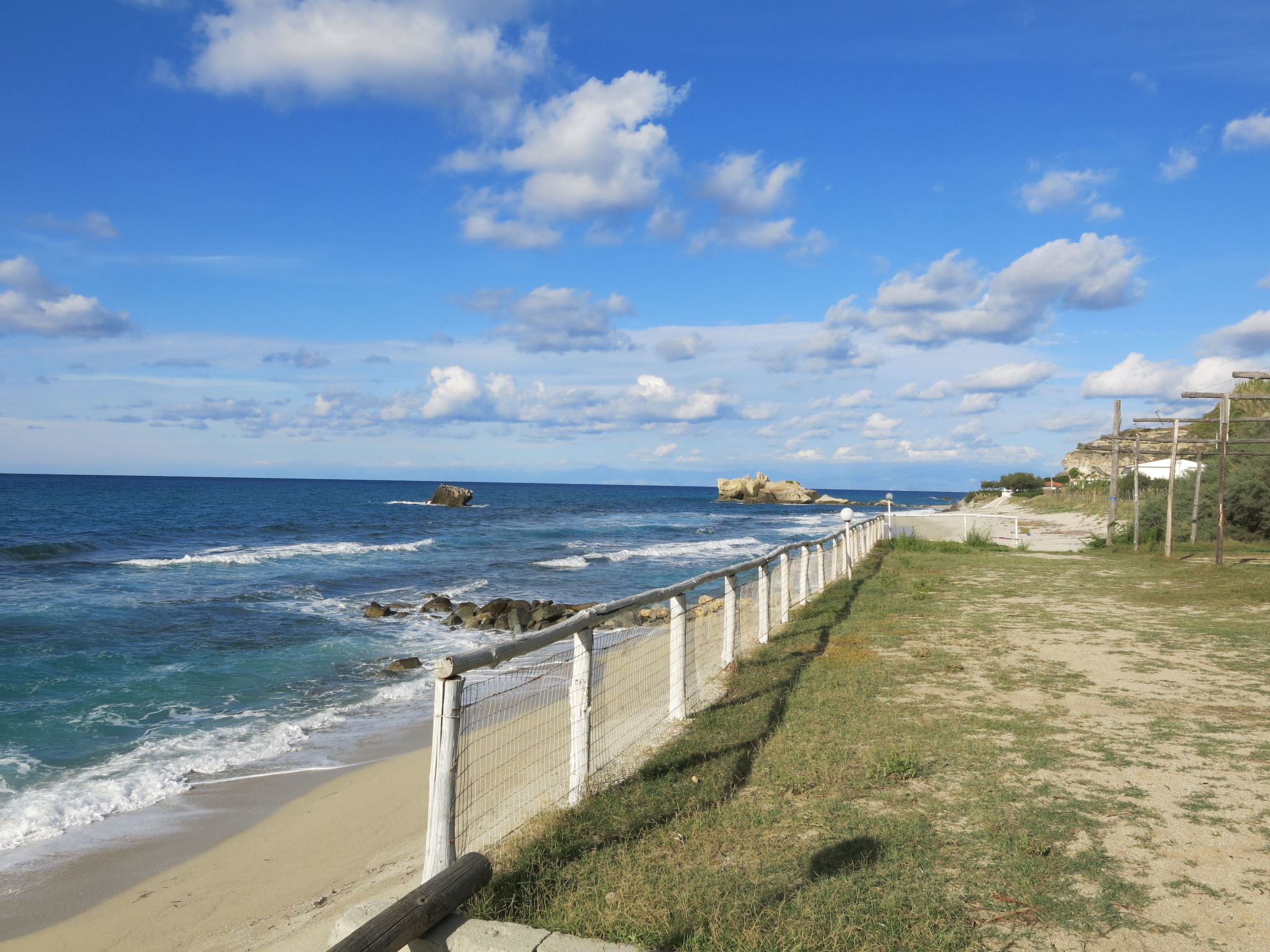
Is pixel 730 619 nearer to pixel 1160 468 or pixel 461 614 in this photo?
pixel 461 614

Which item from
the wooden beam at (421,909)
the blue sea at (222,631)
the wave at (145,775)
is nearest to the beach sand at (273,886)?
the wooden beam at (421,909)

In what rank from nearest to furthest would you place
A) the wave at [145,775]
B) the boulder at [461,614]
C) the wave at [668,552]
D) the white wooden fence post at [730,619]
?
the wave at [145,775]
the white wooden fence post at [730,619]
the boulder at [461,614]
the wave at [668,552]

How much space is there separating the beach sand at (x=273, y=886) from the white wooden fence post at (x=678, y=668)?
7.54 ft

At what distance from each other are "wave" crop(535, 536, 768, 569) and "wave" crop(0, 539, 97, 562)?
18906mm

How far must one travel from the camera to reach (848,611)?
13.1 m

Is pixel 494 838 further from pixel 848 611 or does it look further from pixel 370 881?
pixel 848 611

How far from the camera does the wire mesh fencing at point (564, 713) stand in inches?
154

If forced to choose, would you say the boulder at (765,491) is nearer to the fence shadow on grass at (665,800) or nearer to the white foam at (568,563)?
the white foam at (568,563)

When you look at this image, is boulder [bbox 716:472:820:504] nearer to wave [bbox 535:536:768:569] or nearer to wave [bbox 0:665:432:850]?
wave [bbox 535:536:768:569]

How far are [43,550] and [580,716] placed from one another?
36.4 meters

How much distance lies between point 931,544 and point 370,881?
2143 cm

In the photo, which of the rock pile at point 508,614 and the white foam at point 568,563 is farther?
Result: the white foam at point 568,563

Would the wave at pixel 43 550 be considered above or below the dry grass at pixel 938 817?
below

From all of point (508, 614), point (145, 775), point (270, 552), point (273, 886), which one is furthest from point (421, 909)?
point (270, 552)
